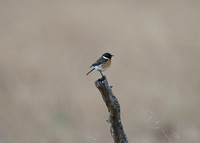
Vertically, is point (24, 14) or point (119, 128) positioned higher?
point (24, 14)

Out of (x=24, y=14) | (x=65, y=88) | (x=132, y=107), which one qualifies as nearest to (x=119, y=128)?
(x=132, y=107)

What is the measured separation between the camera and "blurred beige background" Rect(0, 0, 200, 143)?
10.1 metres

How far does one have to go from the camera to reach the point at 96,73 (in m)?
12.5

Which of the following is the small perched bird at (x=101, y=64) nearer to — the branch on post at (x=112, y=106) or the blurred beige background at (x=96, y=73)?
the branch on post at (x=112, y=106)

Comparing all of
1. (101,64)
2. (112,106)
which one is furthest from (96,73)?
(112,106)

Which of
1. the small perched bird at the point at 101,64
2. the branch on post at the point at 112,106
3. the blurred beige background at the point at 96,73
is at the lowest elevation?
the branch on post at the point at 112,106

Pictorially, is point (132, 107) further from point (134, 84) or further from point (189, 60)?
point (189, 60)

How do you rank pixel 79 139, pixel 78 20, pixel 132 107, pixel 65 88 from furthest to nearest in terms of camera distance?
1. pixel 78 20
2. pixel 65 88
3. pixel 132 107
4. pixel 79 139

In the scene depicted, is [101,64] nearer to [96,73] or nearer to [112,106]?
[112,106]

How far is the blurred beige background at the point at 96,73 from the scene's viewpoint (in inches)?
400

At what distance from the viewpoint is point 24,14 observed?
15188 mm

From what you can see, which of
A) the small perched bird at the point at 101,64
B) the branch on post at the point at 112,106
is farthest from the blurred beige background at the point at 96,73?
the branch on post at the point at 112,106

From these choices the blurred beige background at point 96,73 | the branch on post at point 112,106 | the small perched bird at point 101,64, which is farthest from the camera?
the blurred beige background at point 96,73

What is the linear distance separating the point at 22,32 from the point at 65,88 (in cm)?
307
